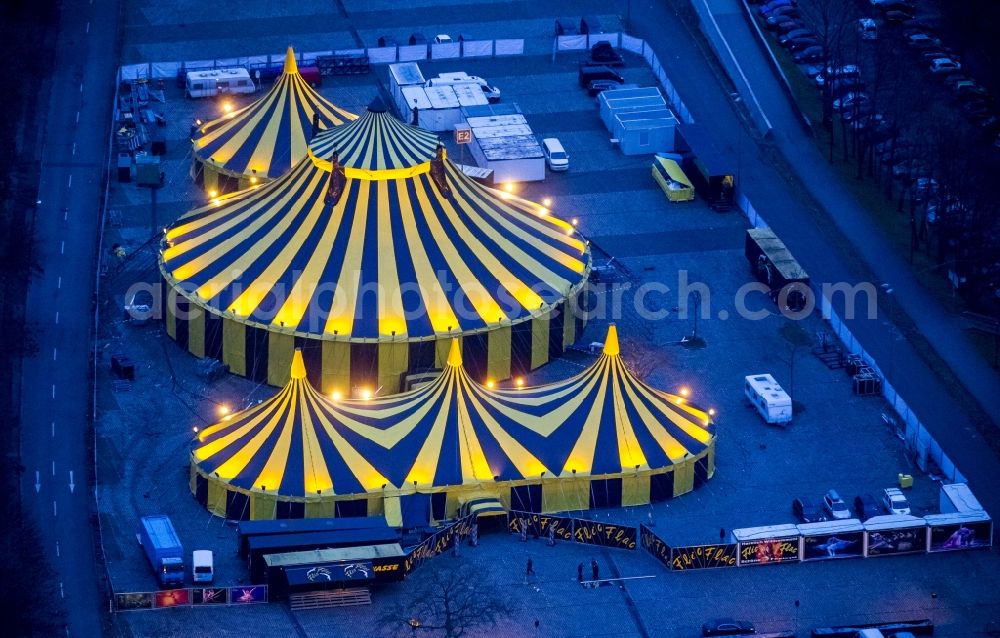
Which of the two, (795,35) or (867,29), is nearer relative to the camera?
(867,29)

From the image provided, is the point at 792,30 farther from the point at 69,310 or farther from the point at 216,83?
the point at 69,310

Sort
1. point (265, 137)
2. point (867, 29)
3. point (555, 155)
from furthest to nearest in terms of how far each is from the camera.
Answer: point (867, 29), point (555, 155), point (265, 137)

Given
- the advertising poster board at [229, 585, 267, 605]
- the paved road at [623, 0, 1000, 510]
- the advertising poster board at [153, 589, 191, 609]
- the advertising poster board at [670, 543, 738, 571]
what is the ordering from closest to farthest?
the advertising poster board at [153, 589, 191, 609] → the advertising poster board at [229, 585, 267, 605] → the advertising poster board at [670, 543, 738, 571] → the paved road at [623, 0, 1000, 510]

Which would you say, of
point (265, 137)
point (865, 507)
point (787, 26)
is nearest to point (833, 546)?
point (865, 507)

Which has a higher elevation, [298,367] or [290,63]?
[290,63]

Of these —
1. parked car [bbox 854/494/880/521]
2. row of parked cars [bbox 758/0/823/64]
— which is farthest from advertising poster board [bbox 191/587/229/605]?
row of parked cars [bbox 758/0/823/64]

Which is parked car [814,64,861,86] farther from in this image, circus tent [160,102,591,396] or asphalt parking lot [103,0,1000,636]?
circus tent [160,102,591,396]

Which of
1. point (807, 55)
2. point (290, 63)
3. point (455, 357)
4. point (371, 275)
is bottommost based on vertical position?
point (455, 357)

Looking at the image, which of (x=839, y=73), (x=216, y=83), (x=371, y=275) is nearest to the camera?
(x=371, y=275)
